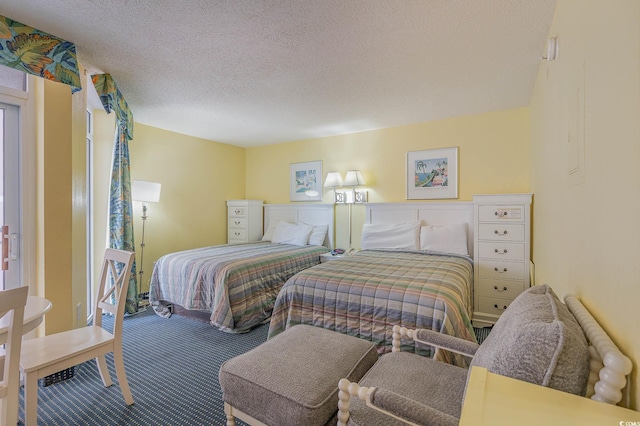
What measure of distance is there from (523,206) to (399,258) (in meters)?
1.35

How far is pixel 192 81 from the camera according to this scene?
2613 mm

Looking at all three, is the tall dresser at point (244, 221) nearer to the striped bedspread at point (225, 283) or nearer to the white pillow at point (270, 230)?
the white pillow at point (270, 230)

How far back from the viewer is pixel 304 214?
4.75 metres

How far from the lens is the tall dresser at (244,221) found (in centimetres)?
486

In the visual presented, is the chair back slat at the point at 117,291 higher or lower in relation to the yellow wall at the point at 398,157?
lower

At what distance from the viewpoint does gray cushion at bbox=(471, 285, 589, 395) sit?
744 millimetres

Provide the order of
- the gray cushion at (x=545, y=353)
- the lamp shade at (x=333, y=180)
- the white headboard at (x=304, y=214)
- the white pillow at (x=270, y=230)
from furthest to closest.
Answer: the white pillow at (x=270, y=230) < the white headboard at (x=304, y=214) < the lamp shade at (x=333, y=180) < the gray cushion at (x=545, y=353)

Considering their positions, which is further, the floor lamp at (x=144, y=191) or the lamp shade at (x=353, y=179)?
the lamp shade at (x=353, y=179)

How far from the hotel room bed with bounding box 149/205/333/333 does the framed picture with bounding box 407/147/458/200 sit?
1.79 m

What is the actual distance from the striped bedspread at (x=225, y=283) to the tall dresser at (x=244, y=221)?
1229 millimetres

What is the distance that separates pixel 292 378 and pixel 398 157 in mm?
3353

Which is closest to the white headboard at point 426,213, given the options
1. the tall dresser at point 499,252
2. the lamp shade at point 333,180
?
the tall dresser at point 499,252

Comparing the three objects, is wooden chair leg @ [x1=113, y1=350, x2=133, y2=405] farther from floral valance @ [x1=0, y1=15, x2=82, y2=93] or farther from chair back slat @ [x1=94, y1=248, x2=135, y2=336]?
floral valance @ [x1=0, y1=15, x2=82, y2=93]

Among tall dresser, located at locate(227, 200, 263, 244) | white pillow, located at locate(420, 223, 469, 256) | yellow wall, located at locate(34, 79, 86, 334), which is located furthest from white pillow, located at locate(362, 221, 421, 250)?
yellow wall, located at locate(34, 79, 86, 334)
